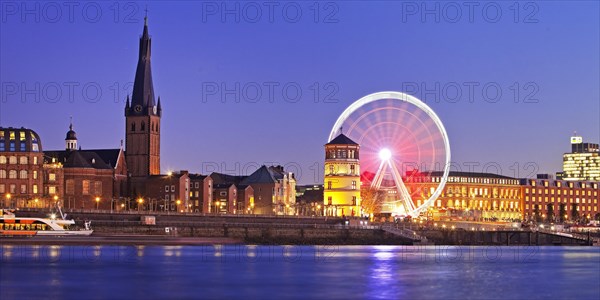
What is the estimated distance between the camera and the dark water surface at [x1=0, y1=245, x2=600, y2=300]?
2746 inches

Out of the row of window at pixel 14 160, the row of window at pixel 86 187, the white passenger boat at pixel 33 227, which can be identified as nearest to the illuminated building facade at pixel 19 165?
the row of window at pixel 14 160

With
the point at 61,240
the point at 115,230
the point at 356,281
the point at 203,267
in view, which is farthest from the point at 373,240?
the point at 356,281

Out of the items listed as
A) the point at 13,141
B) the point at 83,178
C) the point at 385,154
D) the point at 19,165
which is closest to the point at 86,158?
the point at 83,178

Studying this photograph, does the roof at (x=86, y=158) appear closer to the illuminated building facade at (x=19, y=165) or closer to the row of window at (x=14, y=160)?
the illuminated building facade at (x=19, y=165)

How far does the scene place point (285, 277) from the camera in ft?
275

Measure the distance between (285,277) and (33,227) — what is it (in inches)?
2004

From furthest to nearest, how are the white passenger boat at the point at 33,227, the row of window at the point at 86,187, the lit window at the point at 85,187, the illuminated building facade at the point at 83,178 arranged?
the lit window at the point at 85,187 → the row of window at the point at 86,187 → the illuminated building facade at the point at 83,178 → the white passenger boat at the point at 33,227

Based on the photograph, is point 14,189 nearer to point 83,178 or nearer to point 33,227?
point 83,178

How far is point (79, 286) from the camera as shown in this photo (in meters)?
72.2

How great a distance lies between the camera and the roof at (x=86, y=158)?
599 feet

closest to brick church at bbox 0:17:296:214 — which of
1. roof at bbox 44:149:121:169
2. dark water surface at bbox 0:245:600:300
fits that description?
roof at bbox 44:149:121:169

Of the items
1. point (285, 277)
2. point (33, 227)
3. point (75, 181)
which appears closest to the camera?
point (285, 277)

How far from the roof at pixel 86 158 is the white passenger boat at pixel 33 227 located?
5502 cm

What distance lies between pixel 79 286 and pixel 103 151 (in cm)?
12593
